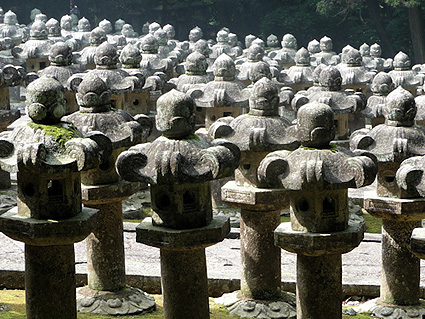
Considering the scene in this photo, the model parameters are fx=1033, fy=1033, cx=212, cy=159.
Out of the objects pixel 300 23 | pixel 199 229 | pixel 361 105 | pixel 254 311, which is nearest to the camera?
pixel 199 229

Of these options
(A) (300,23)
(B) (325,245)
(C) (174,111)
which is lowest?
(B) (325,245)

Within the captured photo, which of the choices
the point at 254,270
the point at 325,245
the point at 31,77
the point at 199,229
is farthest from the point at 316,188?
the point at 31,77

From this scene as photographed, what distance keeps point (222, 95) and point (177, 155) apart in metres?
9.58

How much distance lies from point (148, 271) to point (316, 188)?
437cm

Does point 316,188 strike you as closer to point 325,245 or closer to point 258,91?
point 325,245

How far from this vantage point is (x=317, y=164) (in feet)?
32.1

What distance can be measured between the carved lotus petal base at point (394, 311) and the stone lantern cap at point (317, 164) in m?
2.45

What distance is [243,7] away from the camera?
158ft

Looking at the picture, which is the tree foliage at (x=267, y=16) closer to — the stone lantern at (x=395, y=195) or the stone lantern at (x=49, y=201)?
the stone lantern at (x=395, y=195)

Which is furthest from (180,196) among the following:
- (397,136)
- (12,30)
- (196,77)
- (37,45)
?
(12,30)

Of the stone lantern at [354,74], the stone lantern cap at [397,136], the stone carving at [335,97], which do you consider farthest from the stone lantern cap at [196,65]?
the stone lantern cap at [397,136]

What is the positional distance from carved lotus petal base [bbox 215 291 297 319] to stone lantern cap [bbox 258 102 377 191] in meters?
2.12

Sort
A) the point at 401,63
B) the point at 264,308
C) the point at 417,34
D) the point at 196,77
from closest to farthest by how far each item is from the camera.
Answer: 1. the point at 264,308
2. the point at 196,77
3. the point at 401,63
4. the point at 417,34

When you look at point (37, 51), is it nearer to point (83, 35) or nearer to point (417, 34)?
point (83, 35)
